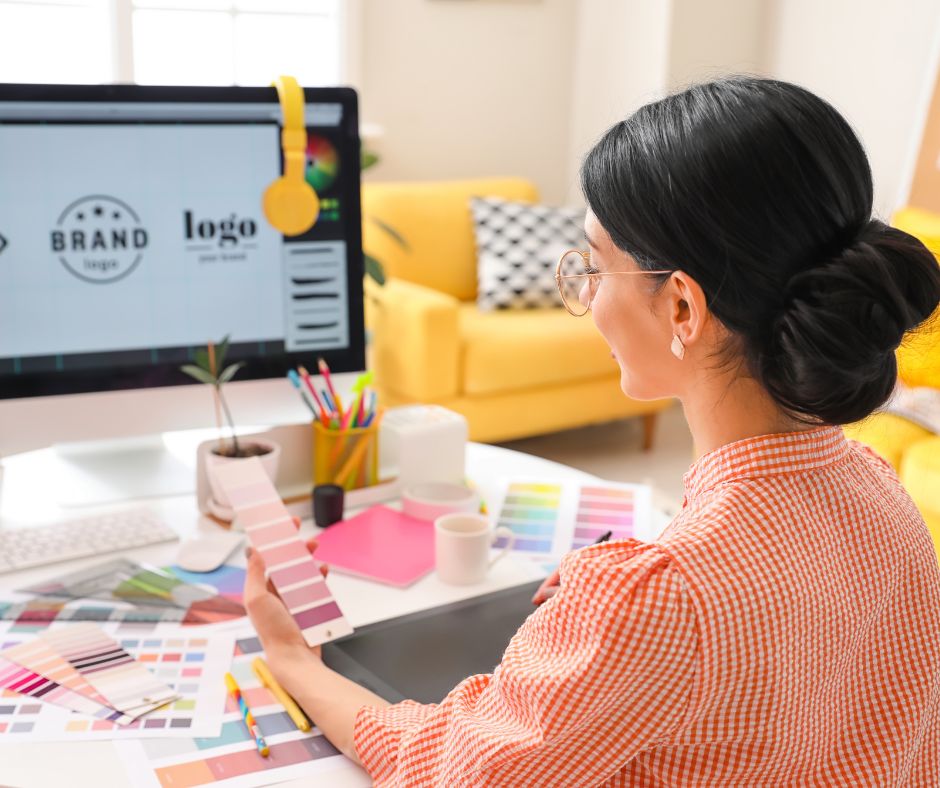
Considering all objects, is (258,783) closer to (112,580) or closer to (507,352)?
(112,580)

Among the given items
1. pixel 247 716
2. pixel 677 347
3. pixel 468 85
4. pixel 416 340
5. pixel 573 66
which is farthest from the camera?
pixel 573 66

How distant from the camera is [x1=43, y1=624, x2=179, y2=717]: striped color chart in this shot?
960 millimetres

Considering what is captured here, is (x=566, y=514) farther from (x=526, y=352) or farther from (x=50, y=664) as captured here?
(x=526, y=352)

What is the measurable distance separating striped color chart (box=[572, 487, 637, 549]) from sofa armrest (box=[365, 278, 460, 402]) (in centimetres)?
171

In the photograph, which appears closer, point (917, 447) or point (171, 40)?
point (917, 447)

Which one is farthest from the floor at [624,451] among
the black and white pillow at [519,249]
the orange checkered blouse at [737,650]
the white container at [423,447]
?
the orange checkered blouse at [737,650]

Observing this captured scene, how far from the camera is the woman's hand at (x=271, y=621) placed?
40.7 inches

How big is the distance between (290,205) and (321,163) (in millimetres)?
74

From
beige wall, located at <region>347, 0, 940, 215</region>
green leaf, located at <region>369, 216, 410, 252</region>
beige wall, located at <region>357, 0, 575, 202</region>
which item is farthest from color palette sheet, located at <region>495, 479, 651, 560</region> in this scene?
beige wall, located at <region>357, 0, 575, 202</region>

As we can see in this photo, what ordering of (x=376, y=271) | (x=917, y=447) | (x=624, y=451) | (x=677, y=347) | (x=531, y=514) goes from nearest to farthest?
(x=677, y=347)
(x=531, y=514)
(x=917, y=447)
(x=376, y=271)
(x=624, y=451)

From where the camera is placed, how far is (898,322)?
2.37 feet

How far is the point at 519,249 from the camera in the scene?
367cm

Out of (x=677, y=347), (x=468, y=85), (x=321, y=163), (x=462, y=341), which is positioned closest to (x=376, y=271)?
(x=462, y=341)

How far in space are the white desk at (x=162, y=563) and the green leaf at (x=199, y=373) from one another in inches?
6.5
